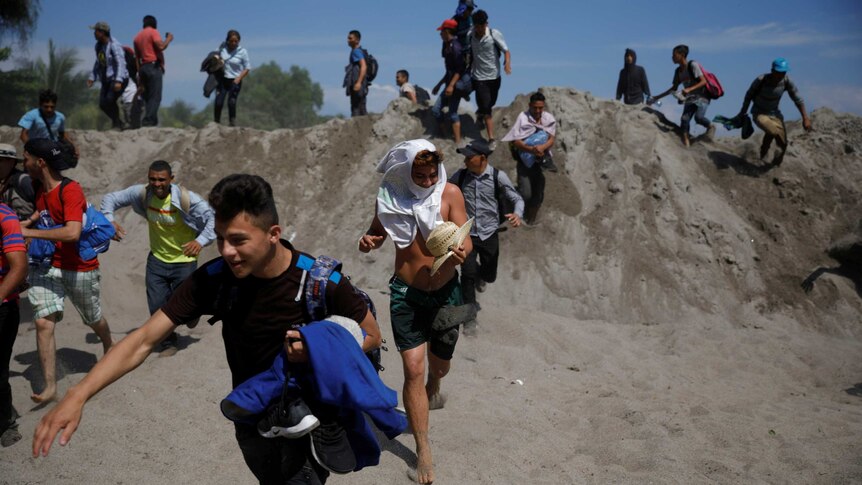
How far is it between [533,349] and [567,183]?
4158 millimetres

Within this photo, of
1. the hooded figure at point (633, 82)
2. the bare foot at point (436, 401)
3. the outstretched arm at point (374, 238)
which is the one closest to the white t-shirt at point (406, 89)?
the hooded figure at point (633, 82)

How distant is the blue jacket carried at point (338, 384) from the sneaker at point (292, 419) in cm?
5

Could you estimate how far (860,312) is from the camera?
9758 millimetres

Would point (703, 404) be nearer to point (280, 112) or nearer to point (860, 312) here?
point (860, 312)

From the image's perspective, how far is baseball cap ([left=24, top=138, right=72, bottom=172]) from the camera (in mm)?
5406

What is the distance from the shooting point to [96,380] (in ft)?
8.84

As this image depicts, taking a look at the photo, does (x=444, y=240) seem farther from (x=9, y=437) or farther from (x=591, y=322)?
(x=591, y=322)

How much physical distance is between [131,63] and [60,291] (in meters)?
8.94

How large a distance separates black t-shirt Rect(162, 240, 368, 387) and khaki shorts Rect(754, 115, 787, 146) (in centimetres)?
1002

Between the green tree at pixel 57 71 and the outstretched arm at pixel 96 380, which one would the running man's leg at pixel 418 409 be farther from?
the green tree at pixel 57 71

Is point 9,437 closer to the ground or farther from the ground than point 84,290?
closer to the ground

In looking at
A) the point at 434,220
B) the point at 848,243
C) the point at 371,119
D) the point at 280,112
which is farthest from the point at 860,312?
the point at 280,112

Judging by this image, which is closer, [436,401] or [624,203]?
[436,401]

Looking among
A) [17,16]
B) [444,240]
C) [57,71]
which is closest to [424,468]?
[444,240]
